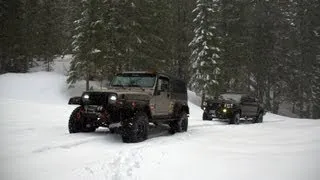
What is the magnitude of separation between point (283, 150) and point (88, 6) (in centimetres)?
2607

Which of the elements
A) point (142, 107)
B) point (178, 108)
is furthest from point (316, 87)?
point (142, 107)

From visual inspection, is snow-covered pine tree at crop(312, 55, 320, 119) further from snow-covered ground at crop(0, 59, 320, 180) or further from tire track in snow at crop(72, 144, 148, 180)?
tire track in snow at crop(72, 144, 148, 180)

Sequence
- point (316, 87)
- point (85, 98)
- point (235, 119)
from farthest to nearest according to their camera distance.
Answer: point (316, 87) < point (235, 119) < point (85, 98)

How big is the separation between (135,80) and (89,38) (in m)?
20.7

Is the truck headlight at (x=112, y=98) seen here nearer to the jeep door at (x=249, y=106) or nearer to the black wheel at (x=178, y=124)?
the black wheel at (x=178, y=124)

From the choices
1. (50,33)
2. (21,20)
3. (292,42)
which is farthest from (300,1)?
(21,20)

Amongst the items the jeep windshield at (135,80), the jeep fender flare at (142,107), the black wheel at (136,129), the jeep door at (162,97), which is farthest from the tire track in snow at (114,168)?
the jeep windshield at (135,80)

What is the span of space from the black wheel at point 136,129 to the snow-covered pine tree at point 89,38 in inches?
842

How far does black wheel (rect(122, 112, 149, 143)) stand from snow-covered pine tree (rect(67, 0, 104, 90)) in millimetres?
21390

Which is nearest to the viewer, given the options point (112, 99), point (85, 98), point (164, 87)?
point (112, 99)

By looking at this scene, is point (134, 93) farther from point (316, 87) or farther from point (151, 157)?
point (316, 87)

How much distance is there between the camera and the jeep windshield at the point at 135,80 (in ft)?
47.5

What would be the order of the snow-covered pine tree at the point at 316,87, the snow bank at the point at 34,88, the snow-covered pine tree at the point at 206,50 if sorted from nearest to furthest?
the snow bank at the point at 34,88, the snow-covered pine tree at the point at 206,50, the snow-covered pine tree at the point at 316,87

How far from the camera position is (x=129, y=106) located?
12.7 meters
